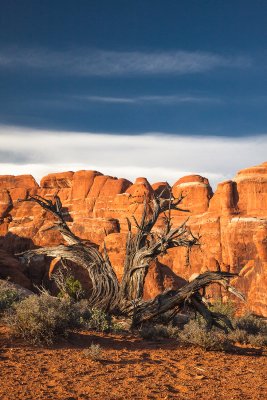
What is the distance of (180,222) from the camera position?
61.2 m

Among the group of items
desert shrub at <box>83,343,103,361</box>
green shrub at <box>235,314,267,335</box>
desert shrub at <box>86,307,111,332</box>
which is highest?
desert shrub at <box>83,343,103,361</box>

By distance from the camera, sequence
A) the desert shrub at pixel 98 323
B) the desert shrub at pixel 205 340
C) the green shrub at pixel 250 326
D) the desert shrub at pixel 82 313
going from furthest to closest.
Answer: the green shrub at pixel 250 326 → the desert shrub at pixel 98 323 → the desert shrub at pixel 82 313 → the desert shrub at pixel 205 340

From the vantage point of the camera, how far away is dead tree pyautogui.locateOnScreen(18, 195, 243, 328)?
12.6m

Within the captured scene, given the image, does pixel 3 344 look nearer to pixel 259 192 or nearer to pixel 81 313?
pixel 81 313

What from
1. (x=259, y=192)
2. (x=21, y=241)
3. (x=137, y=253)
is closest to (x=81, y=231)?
(x=21, y=241)

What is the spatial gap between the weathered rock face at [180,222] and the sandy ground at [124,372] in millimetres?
31116

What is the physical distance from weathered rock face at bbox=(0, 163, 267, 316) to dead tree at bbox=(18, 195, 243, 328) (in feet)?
84.8

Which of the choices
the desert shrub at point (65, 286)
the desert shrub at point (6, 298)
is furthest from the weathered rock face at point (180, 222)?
the desert shrub at point (6, 298)

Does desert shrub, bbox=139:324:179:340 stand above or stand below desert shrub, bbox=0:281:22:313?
below

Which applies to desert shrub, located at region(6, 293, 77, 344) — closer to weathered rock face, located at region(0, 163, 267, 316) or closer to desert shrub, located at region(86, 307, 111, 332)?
desert shrub, located at region(86, 307, 111, 332)

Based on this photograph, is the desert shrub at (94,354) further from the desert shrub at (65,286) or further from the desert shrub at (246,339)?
the desert shrub at (65,286)

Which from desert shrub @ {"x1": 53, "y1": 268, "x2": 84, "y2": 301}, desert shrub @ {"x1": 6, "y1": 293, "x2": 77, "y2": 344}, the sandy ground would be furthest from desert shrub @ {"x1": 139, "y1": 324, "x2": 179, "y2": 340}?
desert shrub @ {"x1": 53, "y1": 268, "x2": 84, "y2": 301}

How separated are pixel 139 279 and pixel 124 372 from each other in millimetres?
5859

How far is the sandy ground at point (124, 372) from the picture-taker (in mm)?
6598
